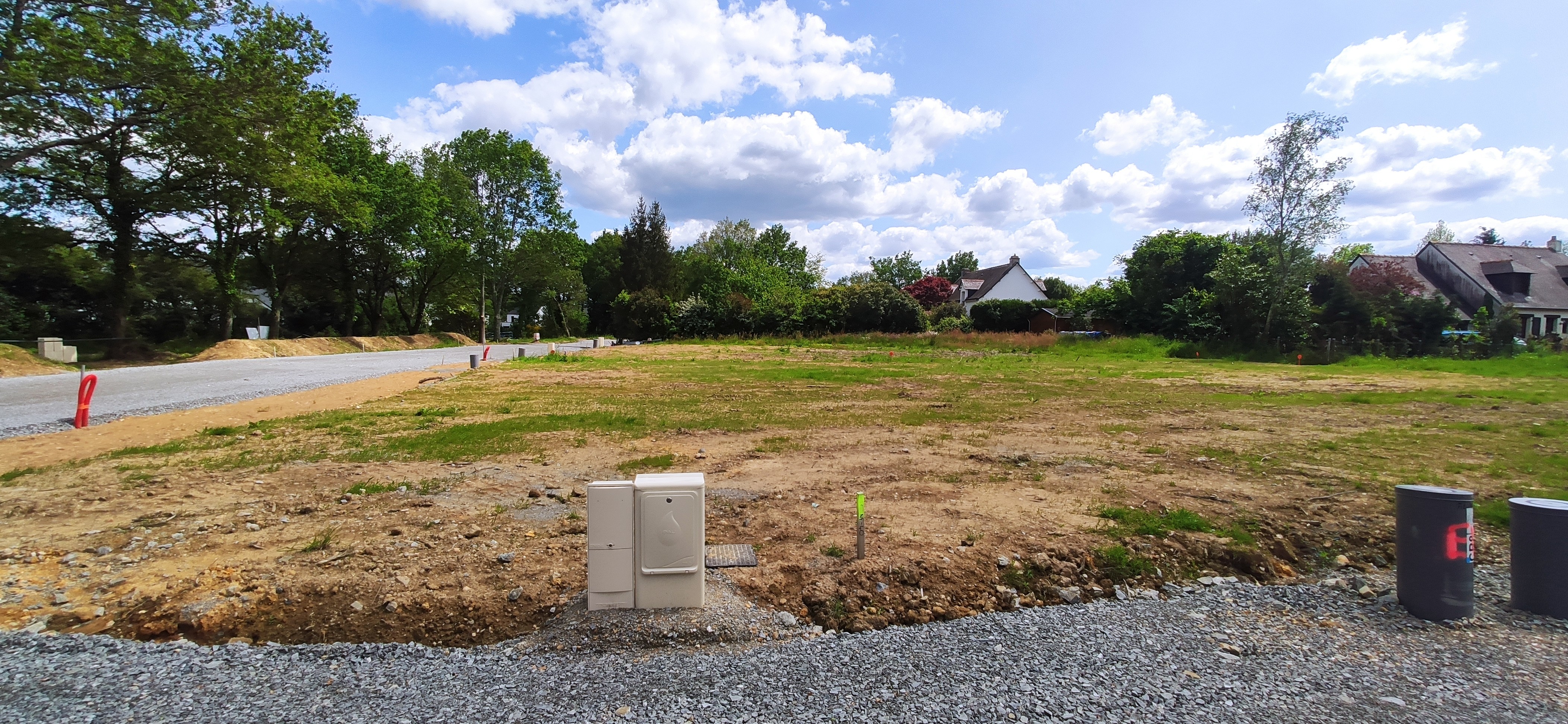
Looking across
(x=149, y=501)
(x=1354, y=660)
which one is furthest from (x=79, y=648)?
(x=1354, y=660)

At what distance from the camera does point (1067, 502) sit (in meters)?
6.36

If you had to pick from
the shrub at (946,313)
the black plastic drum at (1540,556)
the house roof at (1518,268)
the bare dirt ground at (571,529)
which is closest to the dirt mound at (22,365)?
the bare dirt ground at (571,529)

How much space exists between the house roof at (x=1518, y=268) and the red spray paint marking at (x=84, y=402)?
6097 cm

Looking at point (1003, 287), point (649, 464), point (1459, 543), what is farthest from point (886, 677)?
point (1003, 287)

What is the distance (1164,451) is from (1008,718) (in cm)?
713

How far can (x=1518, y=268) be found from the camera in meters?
42.1

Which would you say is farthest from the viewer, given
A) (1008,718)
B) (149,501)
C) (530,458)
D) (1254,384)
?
(1254,384)

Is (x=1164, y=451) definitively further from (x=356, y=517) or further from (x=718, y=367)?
(x=718, y=367)

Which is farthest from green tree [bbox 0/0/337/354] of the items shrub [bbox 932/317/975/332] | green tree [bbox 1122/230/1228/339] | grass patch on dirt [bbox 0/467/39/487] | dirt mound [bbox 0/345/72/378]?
green tree [bbox 1122/230/1228/339]

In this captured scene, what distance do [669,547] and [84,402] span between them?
39.3 feet

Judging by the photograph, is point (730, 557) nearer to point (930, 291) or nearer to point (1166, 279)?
point (1166, 279)

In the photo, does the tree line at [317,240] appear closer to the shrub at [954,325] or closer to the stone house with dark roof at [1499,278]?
the shrub at [954,325]

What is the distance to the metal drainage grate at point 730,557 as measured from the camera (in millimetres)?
4766

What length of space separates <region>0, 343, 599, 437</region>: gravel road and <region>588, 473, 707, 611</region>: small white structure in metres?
11.0
